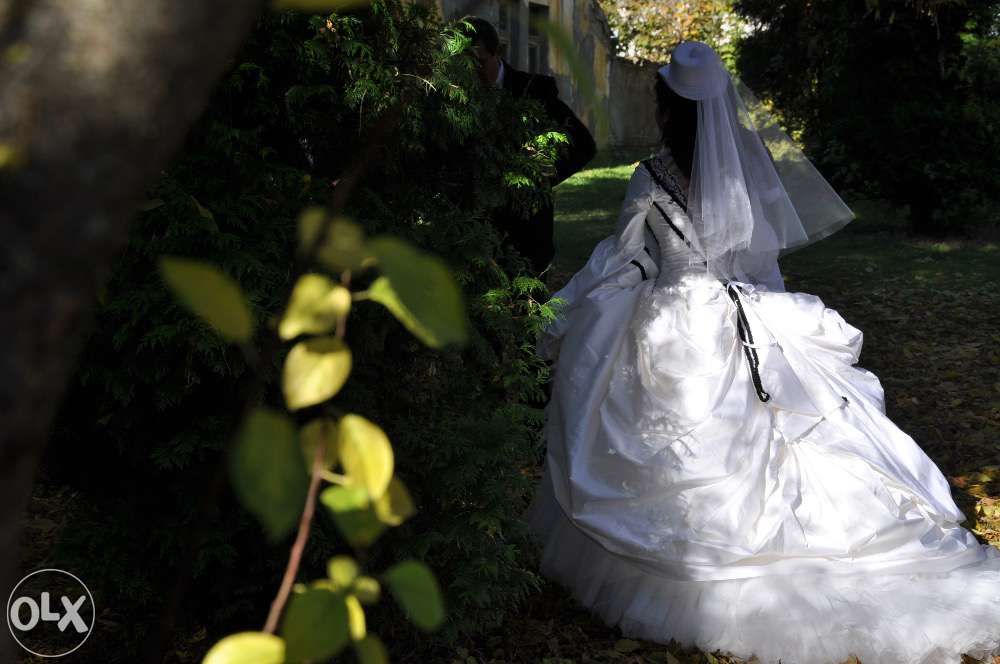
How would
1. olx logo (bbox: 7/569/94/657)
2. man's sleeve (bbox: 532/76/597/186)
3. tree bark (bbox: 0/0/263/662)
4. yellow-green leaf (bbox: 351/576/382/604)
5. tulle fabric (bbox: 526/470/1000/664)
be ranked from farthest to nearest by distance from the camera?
man's sleeve (bbox: 532/76/597/186) < tulle fabric (bbox: 526/470/1000/664) < olx logo (bbox: 7/569/94/657) < yellow-green leaf (bbox: 351/576/382/604) < tree bark (bbox: 0/0/263/662)

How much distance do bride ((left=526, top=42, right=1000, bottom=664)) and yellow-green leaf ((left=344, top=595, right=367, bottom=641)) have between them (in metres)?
2.72

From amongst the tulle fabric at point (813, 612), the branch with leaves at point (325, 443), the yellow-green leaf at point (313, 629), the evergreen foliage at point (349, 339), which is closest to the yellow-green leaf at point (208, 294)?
the branch with leaves at point (325, 443)

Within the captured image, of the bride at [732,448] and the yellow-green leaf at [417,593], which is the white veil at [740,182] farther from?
the yellow-green leaf at [417,593]

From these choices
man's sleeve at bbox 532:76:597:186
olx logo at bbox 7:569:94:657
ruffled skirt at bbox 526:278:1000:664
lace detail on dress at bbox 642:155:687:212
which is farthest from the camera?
man's sleeve at bbox 532:76:597:186

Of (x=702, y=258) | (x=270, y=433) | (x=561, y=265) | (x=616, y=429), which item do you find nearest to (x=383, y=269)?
(x=270, y=433)

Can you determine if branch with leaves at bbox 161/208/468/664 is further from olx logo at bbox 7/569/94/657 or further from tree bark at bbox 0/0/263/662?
olx logo at bbox 7/569/94/657

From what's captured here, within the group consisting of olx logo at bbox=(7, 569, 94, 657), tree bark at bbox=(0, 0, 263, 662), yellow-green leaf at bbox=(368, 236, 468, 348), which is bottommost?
olx logo at bbox=(7, 569, 94, 657)

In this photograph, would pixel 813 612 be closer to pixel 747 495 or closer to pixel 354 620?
pixel 747 495

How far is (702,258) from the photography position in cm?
400

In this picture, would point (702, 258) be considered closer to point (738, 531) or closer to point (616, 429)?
point (616, 429)

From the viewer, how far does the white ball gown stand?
323 centimetres

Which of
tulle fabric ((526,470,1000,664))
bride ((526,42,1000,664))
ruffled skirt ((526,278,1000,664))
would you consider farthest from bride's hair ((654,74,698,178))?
tulle fabric ((526,470,1000,664))

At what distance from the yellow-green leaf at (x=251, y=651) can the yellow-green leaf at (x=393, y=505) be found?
13 cm

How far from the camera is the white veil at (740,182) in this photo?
3.99 meters
